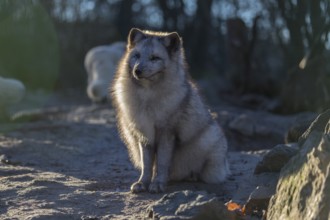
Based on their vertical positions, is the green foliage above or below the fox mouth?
below

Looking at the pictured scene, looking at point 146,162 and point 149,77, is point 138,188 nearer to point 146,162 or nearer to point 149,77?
point 146,162

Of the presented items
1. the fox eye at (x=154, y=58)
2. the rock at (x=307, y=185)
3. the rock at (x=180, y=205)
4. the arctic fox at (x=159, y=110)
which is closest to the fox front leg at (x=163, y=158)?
the arctic fox at (x=159, y=110)

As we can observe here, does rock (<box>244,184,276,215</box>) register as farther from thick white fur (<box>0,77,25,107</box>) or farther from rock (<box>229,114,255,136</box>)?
thick white fur (<box>0,77,25,107</box>)

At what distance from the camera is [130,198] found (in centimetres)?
536

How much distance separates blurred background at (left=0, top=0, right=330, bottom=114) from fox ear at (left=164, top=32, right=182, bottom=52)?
9067mm

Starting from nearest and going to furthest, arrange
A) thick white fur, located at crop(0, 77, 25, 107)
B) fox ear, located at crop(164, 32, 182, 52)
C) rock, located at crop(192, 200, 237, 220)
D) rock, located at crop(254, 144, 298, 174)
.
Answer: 1. rock, located at crop(192, 200, 237, 220)
2. rock, located at crop(254, 144, 298, 174)
3. fox ear, located at crop(164, 32, 182, 52)
4. thick white fur, located at crop(0, 77, 25, 107)

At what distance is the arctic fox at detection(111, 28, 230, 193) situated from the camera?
569 cm

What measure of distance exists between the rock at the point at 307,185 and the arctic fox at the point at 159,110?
1874 mm

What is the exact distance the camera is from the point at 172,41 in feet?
19.2

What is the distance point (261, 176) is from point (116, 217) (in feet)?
4.96

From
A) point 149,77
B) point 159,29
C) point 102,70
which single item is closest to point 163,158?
point 149,77

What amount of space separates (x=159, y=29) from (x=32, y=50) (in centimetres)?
384

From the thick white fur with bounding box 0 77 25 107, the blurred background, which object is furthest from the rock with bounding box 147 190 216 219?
the blurred background

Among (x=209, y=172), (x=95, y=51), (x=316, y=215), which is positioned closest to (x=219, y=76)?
(x=95, y=51)
